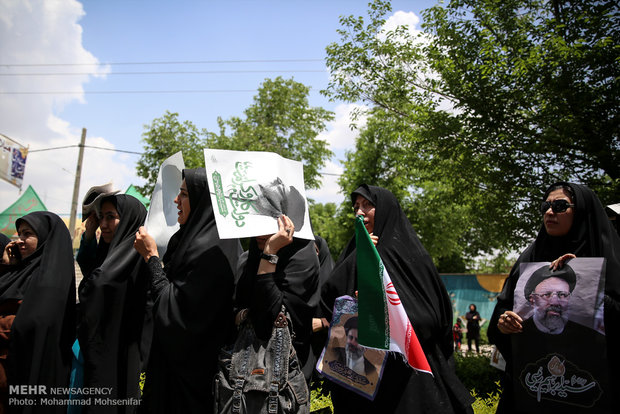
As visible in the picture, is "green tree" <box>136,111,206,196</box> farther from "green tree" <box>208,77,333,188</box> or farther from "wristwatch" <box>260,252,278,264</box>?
"wristwatch" <box>260,252,278,264</box>

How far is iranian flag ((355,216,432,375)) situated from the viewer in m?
2.20

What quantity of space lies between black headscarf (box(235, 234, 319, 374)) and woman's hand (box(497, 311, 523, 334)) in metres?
1.09

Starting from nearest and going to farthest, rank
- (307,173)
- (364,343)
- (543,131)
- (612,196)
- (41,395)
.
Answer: (364,343) < (41,395) < (612,196) < (543,131) < (307,173)

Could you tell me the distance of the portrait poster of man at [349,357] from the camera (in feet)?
7.72

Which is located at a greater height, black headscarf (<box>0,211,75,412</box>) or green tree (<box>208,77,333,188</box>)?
green tree (<box>208,77,333,188</box>)

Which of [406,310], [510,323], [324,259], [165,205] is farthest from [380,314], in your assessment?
[324,259]

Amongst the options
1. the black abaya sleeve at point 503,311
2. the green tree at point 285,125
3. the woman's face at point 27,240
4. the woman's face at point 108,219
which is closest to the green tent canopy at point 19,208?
the green tree at point 285,125

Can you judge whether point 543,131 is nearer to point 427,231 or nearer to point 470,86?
point 470,86

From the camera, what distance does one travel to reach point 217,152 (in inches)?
92.4

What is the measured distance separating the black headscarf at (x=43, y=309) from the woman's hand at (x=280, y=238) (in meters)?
1.58

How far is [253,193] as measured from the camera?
2.35m

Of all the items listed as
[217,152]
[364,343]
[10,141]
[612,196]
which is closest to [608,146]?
[612,196]

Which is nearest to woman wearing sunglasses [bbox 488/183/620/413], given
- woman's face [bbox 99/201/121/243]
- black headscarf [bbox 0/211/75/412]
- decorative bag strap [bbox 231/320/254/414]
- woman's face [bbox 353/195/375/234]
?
woman's face [bbox 353/195/375/234]

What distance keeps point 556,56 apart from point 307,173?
10053 millimetres
